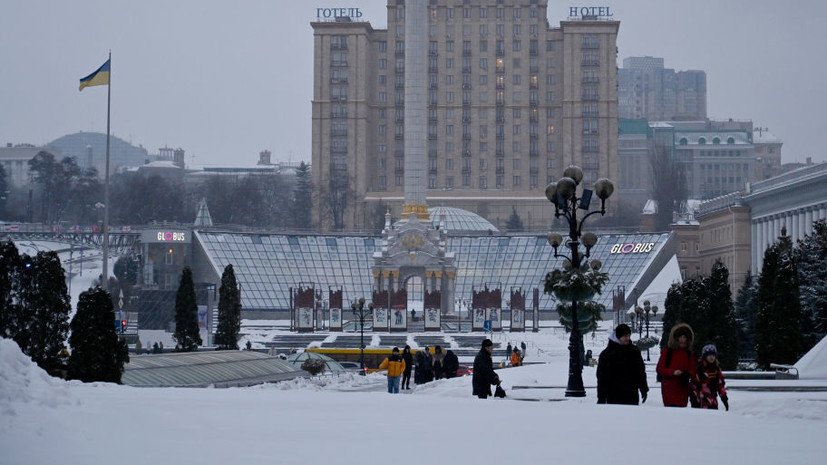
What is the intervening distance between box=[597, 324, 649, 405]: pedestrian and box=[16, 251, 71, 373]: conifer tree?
16.3 meters

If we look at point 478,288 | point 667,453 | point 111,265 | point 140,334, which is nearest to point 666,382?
point 667,453

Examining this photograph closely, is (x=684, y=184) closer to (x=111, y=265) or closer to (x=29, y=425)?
(x=111, y=265)

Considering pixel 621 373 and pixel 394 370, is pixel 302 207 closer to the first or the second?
pixel 394 370

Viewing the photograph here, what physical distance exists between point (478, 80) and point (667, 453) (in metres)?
143

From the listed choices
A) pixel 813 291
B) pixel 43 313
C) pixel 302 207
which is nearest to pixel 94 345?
pixel 43 313

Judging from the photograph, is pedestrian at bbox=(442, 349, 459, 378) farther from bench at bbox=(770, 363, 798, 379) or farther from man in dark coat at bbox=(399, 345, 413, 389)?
bench at bbox=(770, 363, 798, 379)

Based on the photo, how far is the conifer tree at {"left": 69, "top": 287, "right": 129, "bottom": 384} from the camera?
26500 mm

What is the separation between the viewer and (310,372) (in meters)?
42.9

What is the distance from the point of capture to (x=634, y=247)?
360 ft

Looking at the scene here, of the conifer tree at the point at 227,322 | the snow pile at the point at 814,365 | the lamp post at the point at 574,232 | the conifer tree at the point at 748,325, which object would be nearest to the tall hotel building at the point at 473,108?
the conifer tree at the point at 748,325

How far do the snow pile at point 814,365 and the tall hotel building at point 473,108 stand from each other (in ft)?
380

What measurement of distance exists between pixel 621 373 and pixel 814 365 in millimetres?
13584

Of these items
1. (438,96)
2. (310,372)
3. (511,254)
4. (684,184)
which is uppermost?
(438,96)

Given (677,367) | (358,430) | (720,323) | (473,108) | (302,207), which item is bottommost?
(358,430)
